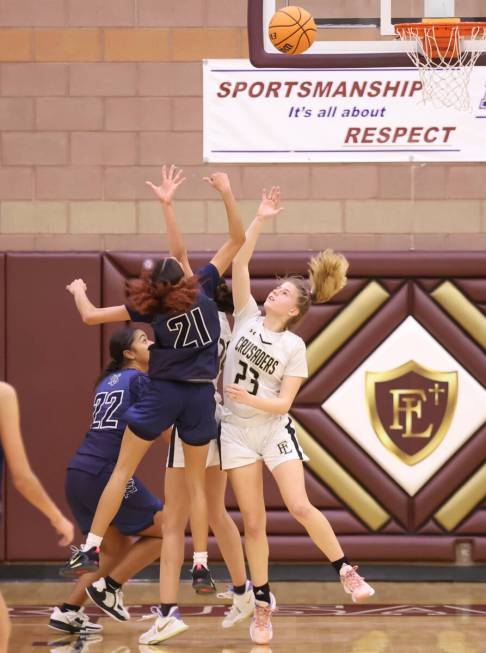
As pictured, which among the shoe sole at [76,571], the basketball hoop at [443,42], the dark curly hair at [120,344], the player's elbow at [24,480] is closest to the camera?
the player's elbow at [24,480]

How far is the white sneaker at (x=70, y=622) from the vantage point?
6348 millimetres

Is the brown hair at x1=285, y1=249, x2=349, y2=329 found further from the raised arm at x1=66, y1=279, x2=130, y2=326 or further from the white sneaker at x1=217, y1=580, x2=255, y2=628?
the white sneaker at x1=217, y1=580, x2=255, y2=628

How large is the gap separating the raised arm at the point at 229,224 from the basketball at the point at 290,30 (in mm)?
1285

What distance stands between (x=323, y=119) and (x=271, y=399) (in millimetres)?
3040

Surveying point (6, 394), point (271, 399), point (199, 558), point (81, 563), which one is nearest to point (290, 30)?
point (271, 399)

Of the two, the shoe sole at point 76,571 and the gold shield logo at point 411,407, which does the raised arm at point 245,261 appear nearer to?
the shoe sole at point 76,571

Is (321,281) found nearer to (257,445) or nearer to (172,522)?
(257,445)

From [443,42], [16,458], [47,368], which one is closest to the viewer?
[16,458]

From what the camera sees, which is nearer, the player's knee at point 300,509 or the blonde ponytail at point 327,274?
the player's knee at point 300,509

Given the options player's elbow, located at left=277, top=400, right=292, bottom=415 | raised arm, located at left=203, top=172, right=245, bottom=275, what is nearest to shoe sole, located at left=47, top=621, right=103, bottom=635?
player's elbow, located at left=277, top=400, right=292, bottom=415

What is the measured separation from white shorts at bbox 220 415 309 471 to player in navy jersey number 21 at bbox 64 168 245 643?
0.37 feet

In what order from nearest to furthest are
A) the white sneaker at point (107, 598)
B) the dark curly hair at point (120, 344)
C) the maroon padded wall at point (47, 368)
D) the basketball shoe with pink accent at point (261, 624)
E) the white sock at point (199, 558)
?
the white sock at point (199, 558), the basketball shoe with pink accent at point (261, 624), the white sneaker at point (107, 598), the dark curly hair at point (120, 344), the maroon padded wall at point (47, 368)

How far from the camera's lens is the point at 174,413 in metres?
5.99

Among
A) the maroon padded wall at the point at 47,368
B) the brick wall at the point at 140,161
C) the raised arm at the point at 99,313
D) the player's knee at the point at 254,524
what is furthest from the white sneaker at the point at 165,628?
the brick wall at the point at 140,161
